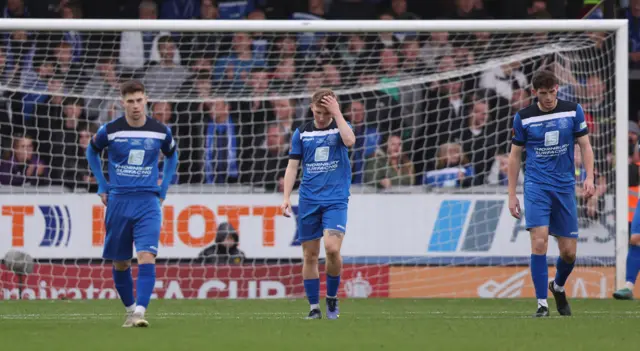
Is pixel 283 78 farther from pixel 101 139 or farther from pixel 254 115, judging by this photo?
pixel 101 139

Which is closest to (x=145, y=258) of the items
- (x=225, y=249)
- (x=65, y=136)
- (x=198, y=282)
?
(x=225, y=249)

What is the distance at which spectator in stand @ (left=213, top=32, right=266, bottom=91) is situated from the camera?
14.3 metres

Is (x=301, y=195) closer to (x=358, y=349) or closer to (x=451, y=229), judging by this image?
(x=358, y=349)

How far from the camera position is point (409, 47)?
48.8 ft

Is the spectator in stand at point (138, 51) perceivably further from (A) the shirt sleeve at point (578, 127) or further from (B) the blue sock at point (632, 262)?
(A) the shirt sleeve at point (578, 127)

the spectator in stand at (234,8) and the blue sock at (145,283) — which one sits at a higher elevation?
the spectator in stand at (234,8)

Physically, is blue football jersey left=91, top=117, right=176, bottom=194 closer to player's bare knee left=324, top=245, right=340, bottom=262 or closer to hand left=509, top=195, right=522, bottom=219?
player's bare knee left=324, top=245, right=340, bottom=262

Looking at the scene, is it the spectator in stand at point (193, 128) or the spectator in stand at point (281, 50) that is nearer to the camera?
the spectator in stand at point (193, 128)

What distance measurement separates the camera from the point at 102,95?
14.2 metres

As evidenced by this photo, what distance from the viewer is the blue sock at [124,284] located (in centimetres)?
923

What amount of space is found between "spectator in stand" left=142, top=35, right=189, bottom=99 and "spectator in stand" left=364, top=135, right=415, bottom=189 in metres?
2.40

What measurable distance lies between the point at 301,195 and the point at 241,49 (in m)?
4.91

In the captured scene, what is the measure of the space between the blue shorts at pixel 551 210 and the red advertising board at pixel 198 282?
13.4ft

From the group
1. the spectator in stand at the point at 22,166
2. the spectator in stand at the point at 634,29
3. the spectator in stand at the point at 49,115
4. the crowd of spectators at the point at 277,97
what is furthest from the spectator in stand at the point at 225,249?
the spectator in stand at the point at 634,29
